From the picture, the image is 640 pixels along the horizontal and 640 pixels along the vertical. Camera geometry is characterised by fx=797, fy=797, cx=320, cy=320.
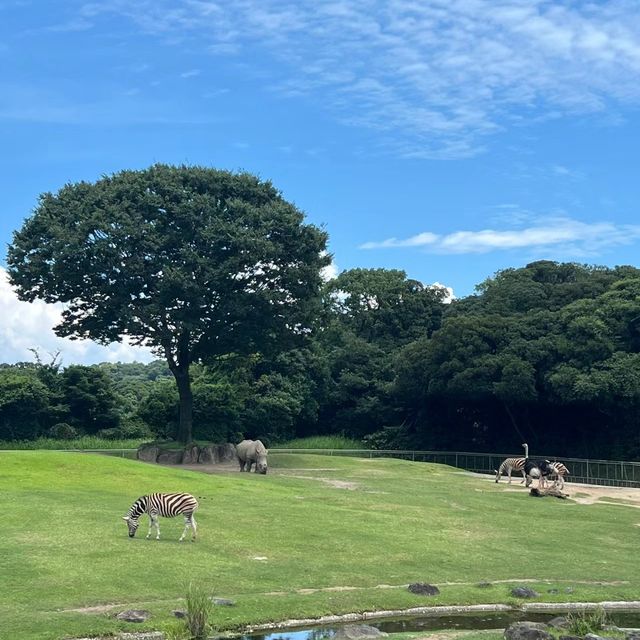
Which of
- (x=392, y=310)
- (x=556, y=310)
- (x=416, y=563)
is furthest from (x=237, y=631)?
(x=392, y=310)

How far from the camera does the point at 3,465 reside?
98.7 feet

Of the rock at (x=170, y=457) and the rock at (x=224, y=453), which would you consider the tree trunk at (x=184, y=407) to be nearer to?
the rock at (x=224, y=453)

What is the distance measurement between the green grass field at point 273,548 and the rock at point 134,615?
18 centimetres

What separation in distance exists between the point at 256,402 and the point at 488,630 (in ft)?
140

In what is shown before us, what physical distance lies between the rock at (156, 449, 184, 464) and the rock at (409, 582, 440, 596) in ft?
88.9

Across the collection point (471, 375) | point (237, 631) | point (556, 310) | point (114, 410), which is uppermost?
point (556, 310)

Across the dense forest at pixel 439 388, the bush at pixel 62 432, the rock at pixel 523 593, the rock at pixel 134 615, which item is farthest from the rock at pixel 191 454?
the rock at pixel 134 615

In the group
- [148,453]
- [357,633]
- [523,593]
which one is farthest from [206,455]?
[357,633]

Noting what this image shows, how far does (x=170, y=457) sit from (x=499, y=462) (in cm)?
2107

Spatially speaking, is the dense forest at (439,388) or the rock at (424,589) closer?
the rock at (424,589)

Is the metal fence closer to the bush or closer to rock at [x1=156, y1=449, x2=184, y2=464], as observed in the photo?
rock at [x1=156, y1=449, x2=184, y2=464]

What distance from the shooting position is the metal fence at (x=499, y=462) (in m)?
43.8

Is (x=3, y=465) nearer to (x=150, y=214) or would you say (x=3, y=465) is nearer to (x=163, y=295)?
(x=163, y=295)

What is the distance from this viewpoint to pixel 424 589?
16031mm
